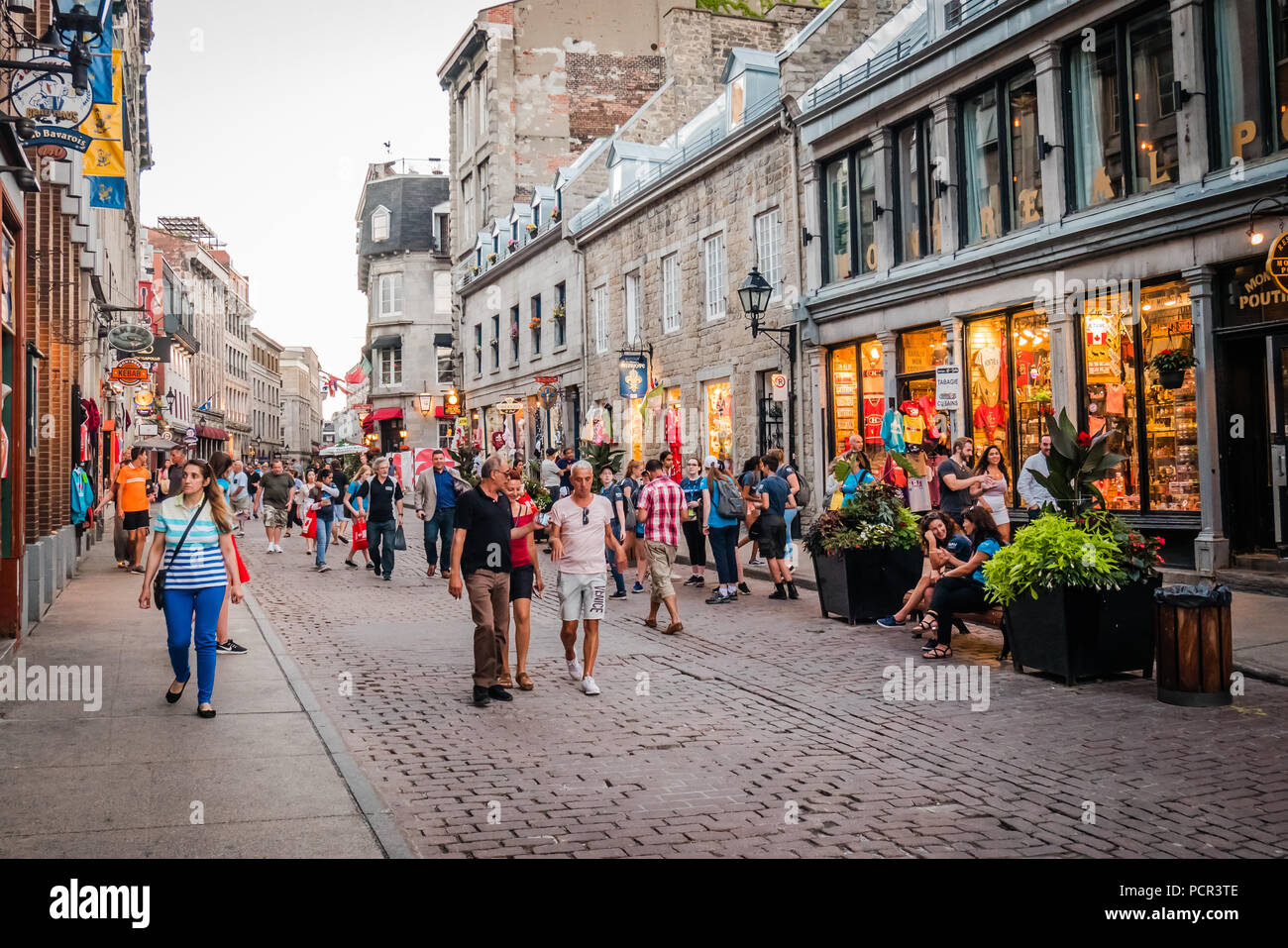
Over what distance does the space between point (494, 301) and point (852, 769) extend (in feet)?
113

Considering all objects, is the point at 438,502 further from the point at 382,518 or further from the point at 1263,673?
the point at 1263,673

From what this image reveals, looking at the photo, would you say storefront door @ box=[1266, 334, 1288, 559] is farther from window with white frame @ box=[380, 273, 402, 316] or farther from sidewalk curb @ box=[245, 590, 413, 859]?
window with white frame @ box=[380, 273, 402, 316]

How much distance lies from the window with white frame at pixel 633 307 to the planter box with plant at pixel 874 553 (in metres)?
16.8

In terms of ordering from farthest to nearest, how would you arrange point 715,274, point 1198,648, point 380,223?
point 380,223, point 715,274, point 1198,648

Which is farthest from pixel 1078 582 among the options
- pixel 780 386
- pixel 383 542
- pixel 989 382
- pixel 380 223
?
pixel 380 223

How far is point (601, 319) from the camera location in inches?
1188

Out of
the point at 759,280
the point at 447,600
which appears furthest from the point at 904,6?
the point at 447,600

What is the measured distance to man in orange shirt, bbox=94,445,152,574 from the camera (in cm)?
1641

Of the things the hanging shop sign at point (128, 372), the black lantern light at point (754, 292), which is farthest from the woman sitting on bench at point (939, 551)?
the hanging shop sign at point (128, 372)

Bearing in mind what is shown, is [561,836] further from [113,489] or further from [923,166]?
[923,166]

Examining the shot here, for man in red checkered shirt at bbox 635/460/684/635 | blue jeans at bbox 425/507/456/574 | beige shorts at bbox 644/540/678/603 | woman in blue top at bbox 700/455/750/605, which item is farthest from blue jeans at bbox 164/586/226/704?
blue jeans at bbox 425/507/456/574

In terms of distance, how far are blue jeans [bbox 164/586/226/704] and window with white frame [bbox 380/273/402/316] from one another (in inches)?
1880

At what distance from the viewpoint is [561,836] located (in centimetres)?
504

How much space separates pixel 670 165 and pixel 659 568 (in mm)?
17593
